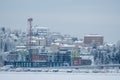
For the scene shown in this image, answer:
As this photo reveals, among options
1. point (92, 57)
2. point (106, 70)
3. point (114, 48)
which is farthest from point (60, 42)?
point (106, 70)

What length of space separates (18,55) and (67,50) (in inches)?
315

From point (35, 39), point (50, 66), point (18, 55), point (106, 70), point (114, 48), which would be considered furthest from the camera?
point (35, 39)

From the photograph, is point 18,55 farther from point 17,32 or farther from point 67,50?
point 17,32

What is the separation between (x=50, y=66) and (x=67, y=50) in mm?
14263

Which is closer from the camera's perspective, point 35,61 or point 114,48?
point 35,61

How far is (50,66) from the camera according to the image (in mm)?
106625

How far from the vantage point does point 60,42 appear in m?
138

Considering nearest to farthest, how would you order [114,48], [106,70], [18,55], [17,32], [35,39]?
1. [106,70]
2. [18,55]
3. [114,48]
4. [35,39]
5. [17,32]
